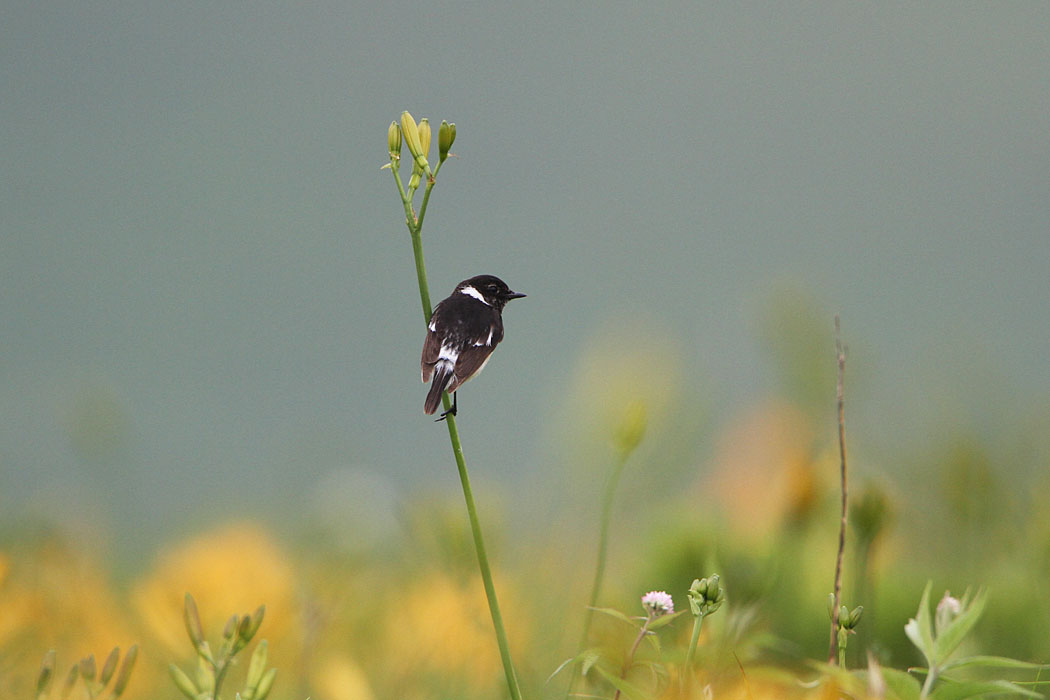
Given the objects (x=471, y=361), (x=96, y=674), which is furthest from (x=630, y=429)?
(x=96, y=674)

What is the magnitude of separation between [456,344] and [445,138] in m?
0.07

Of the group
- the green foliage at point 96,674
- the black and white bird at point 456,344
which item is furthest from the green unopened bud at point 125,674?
the black and white bird at point 456,344

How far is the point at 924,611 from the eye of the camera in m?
0.18

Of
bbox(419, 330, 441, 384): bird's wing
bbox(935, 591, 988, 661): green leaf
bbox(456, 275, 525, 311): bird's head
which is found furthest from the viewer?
bbox(456, 275, 525, 311): bird's head

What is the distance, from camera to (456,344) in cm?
29

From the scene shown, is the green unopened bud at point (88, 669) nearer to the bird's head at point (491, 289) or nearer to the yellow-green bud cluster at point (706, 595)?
the yellow-green bud cluster at point (706, 595)

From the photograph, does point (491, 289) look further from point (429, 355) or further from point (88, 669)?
point (88, 669)

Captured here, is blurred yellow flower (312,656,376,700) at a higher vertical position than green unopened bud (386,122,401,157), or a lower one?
lower

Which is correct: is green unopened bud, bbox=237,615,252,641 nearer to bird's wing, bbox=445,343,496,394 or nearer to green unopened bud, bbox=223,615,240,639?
green unopened bud, bbox=223,615,240,639

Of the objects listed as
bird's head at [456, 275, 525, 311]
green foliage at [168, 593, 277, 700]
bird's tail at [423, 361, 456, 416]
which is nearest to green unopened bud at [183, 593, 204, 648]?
green foliage at [168, 593, 277, 700]

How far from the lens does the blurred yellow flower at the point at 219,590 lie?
0.91 feet

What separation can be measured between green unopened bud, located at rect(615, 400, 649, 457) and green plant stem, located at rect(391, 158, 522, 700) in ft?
0.21

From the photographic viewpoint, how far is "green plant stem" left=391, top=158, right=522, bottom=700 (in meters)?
0.21

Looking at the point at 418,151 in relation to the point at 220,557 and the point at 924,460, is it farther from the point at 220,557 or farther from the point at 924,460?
the point at 924,460
